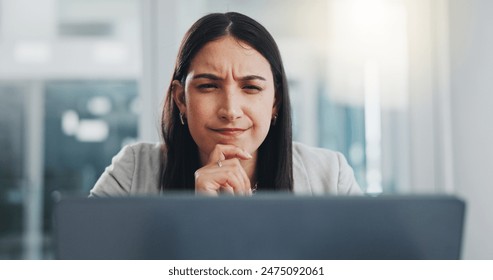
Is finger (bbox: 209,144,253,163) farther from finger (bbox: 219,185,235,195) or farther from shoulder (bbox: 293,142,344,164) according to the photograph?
shoulder (bbox: 293,142,344,164)

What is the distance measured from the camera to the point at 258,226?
2.06 ft

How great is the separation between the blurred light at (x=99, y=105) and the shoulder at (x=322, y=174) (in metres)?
3.11

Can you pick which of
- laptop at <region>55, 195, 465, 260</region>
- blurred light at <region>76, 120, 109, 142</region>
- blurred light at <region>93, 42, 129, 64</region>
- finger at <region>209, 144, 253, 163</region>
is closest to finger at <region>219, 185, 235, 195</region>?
finger at <region>209, 144, 253, 163</region>

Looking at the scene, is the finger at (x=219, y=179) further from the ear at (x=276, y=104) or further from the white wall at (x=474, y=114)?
the white wall at (x=474, y=114)

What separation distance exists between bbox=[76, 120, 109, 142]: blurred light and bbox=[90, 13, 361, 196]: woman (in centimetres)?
308

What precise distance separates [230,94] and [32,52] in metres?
3.26

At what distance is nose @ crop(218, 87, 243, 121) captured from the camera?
54.1 inches

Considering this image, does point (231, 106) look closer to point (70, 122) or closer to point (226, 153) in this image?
point (226, 153)

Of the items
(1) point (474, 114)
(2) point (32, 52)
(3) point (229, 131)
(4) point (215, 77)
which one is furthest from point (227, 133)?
(2) point (32, 52)

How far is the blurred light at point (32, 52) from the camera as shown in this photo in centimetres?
414

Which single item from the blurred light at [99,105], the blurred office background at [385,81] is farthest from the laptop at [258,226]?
the blurred light at [99,105]

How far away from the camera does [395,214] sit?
0.63 meters

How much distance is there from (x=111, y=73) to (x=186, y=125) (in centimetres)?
302
